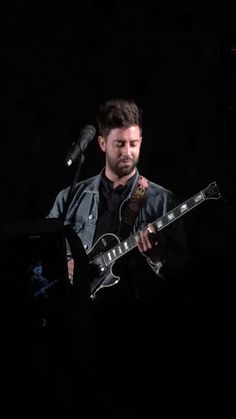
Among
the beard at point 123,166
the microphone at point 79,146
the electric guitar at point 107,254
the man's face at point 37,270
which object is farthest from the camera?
the beard at point 123,166

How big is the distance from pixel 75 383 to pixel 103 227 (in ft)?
6.33

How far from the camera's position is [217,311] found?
3.37 metres

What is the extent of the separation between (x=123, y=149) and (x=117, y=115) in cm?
20

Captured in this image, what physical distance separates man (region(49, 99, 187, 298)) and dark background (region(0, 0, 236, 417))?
62 millimetres

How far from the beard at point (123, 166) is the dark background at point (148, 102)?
2.4 inches

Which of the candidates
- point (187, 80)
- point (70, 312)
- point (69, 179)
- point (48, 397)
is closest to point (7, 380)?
point (48, 397)

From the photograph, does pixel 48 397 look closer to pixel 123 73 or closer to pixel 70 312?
pixel 70 312

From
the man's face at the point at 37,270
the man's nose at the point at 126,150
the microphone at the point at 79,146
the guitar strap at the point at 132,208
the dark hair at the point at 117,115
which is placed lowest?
the man's face at the point at 37,270

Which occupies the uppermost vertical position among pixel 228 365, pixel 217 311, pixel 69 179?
pixel 69 179

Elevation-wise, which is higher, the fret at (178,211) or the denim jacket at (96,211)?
the denim jacket at (96,211)

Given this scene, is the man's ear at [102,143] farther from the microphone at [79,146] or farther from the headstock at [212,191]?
the headstock at [212,191]

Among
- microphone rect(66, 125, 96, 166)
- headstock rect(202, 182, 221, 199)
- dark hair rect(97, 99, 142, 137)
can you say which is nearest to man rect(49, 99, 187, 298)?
dark hair rect(97, 99, 142, 137)

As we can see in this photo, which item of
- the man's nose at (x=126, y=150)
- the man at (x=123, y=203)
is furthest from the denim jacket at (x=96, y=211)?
the man's nose at (x=126, y=150)

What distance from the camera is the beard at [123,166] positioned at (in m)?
3.44
